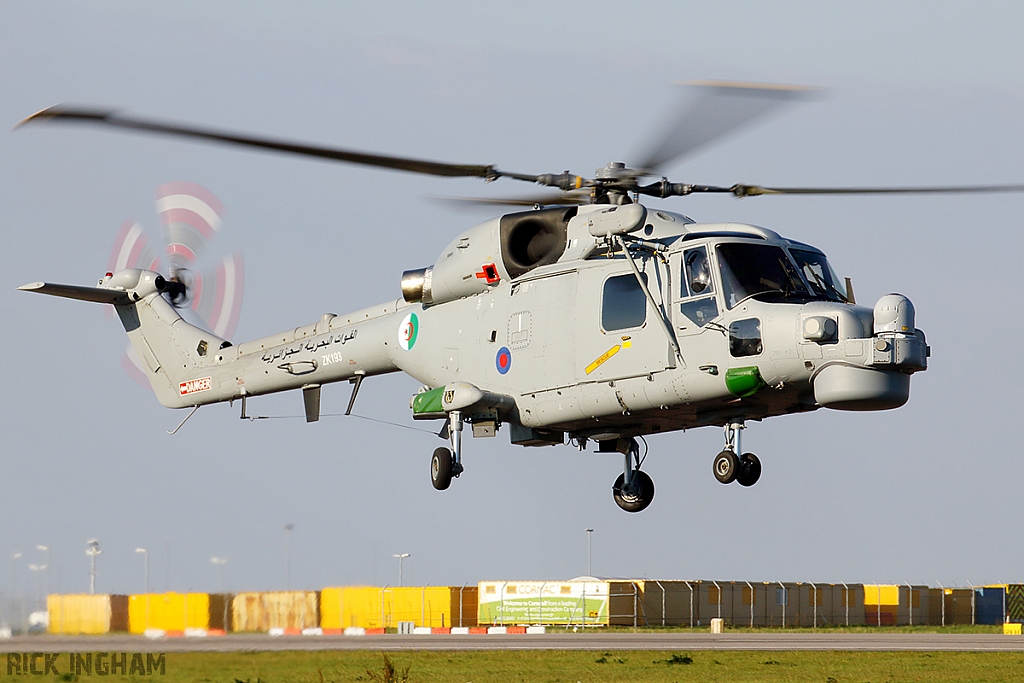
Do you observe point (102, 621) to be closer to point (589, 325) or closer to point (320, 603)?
point (320, 603)

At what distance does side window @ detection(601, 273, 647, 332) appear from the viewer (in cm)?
2067

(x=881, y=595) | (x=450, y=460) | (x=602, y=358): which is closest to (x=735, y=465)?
(x=602, y=358)

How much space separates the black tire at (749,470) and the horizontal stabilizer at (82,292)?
1627 cm

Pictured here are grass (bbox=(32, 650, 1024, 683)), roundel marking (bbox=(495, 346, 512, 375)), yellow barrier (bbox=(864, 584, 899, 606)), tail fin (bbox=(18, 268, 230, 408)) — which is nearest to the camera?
grass (bbox=(32, 650, 1024, 683))

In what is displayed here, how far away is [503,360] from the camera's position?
22.8 meters

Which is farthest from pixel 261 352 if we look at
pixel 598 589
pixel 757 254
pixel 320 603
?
pixel 598 589

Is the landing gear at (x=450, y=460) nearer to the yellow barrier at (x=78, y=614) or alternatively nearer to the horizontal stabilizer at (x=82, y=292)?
the yellow barrier at (x=78, y=614)

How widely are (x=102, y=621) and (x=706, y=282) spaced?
10.0 meters

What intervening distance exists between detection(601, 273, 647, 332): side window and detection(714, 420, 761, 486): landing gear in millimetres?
2436

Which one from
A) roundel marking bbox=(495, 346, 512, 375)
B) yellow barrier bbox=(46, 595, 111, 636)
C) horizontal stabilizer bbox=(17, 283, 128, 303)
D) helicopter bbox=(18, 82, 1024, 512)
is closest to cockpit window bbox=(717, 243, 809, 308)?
helicopter bbox=(18, 82, 1024, 512)

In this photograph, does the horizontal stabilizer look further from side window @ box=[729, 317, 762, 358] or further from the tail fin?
side window @ box=[729, 317, 762, 358]

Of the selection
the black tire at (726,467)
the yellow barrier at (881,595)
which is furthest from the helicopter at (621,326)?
the yellow barrier at (881,595)

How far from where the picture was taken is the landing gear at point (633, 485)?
23.4m

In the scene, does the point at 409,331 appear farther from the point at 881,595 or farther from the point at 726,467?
the point at 881,595
